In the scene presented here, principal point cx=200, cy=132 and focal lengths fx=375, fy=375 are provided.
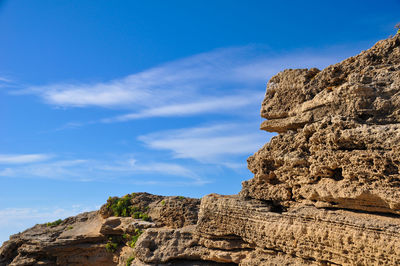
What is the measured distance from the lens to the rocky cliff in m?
8.73

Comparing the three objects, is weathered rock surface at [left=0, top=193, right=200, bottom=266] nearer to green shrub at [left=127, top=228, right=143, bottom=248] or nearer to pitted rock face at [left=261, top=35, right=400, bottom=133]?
green shrub at [left=127, top=228, right=143, bottom=248]

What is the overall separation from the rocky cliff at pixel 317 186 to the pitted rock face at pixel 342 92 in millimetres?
27

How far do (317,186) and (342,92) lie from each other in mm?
2637

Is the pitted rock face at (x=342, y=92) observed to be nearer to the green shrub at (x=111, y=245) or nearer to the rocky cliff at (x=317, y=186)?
the rocky cliff at (x=317, y=186)

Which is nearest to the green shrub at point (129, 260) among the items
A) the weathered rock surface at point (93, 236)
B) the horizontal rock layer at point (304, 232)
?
the weathered rock surface at point (93, 236)

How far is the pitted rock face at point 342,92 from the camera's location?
9633mm

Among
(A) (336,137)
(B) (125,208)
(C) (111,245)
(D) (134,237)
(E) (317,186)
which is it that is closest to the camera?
(A) (336,137)

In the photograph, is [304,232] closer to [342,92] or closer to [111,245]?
[342,92]

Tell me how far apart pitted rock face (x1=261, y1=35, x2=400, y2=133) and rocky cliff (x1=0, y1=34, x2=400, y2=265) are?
0.09 ft

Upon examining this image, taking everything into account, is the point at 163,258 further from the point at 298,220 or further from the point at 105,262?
the point at 105,262

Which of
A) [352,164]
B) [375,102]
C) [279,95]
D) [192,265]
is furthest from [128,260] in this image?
[375,102]

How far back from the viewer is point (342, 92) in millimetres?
10180

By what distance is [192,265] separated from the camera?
1262cm

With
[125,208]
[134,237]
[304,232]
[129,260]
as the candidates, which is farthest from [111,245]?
[304,232]
